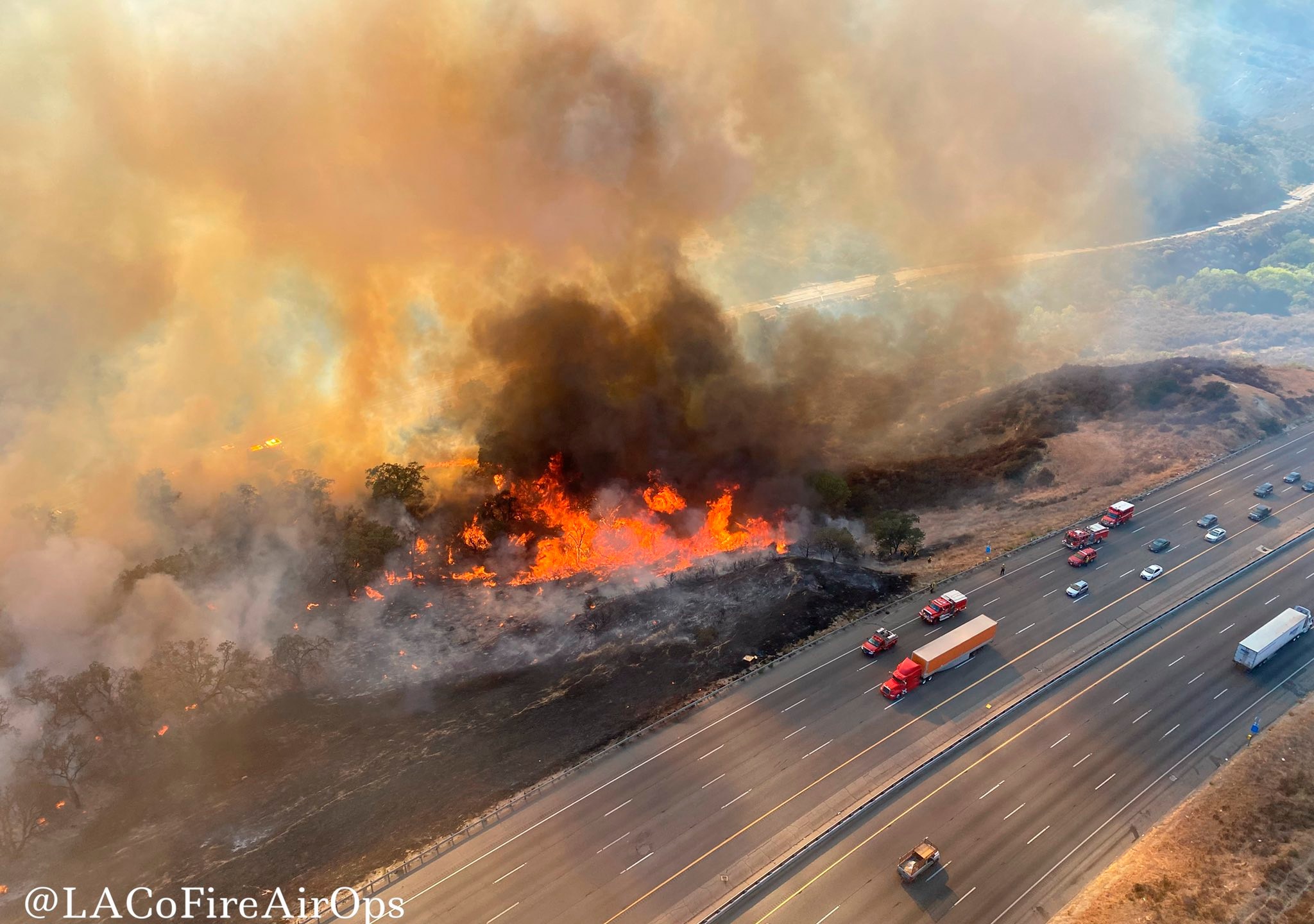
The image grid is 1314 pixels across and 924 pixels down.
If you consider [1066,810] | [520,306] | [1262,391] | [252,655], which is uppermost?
[520,306]

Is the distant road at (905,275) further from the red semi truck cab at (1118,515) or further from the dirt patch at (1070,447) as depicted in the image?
the red semi truck cab at (1118,515)

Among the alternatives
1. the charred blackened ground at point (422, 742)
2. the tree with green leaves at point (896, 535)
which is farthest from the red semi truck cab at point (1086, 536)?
the charred blackened ground at point (422, 742)

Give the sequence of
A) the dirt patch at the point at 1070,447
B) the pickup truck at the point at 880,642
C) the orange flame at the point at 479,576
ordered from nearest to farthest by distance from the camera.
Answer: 1. the pickup truck at the point at 880,642
2. the orange flame at the point at 479,576
3. the dirt patch at the point at 1070,447

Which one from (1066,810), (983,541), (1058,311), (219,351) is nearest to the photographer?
(1066,810)

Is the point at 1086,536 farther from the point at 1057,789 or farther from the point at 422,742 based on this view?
the point at 422,742

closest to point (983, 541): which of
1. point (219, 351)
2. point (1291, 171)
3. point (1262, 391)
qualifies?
point (1262, 391)

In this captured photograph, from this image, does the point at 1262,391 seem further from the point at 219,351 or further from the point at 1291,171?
the point at 1291,171
